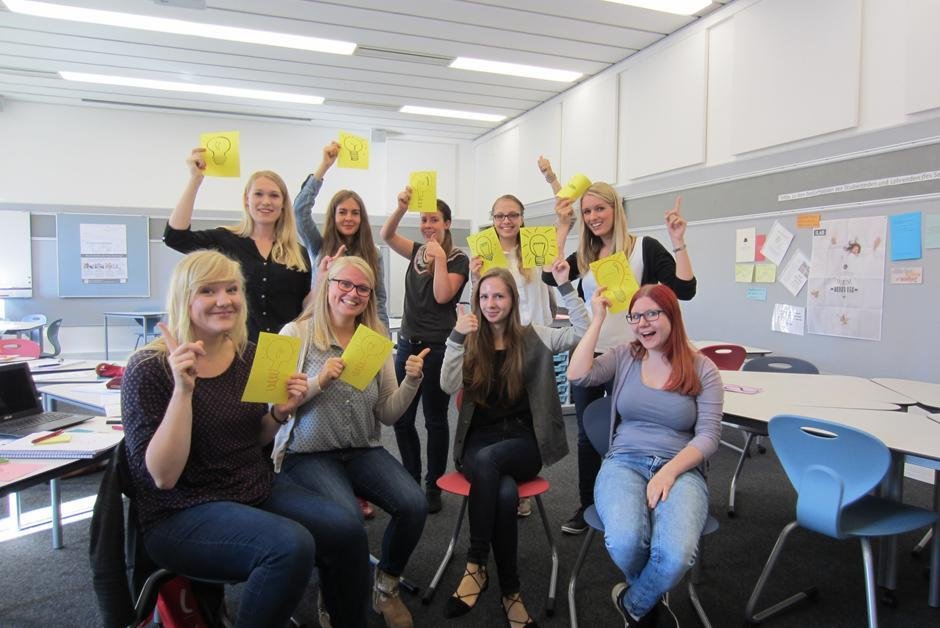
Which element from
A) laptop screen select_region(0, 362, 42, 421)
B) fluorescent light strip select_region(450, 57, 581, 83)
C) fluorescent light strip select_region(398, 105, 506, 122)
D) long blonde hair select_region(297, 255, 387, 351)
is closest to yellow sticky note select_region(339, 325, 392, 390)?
long blonde hair select_region(297, 255, 387, 351)

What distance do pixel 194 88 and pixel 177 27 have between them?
1.82 meters

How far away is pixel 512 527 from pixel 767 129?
11.6 ft

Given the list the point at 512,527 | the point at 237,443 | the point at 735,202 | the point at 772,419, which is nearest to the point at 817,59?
the point at 735,202

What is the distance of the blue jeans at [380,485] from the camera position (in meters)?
1.82

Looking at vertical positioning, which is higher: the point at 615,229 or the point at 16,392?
the point at 615,229

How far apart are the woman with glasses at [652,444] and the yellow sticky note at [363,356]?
2.37 feet

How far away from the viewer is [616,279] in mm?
2098

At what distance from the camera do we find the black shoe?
266 cm

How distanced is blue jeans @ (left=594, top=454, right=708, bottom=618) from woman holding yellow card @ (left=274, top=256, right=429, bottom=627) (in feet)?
2.03

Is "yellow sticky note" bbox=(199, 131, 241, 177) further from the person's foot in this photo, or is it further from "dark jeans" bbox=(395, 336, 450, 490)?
the person's foot

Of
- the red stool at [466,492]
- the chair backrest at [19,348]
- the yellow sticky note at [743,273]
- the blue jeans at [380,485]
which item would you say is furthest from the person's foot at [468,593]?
the yellow sticky note at [743,273]

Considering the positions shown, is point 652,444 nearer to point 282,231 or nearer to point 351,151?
point 282,231

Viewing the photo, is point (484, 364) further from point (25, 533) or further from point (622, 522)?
point (25, 533)

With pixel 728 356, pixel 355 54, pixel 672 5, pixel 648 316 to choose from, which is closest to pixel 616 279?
pixel 648 316
